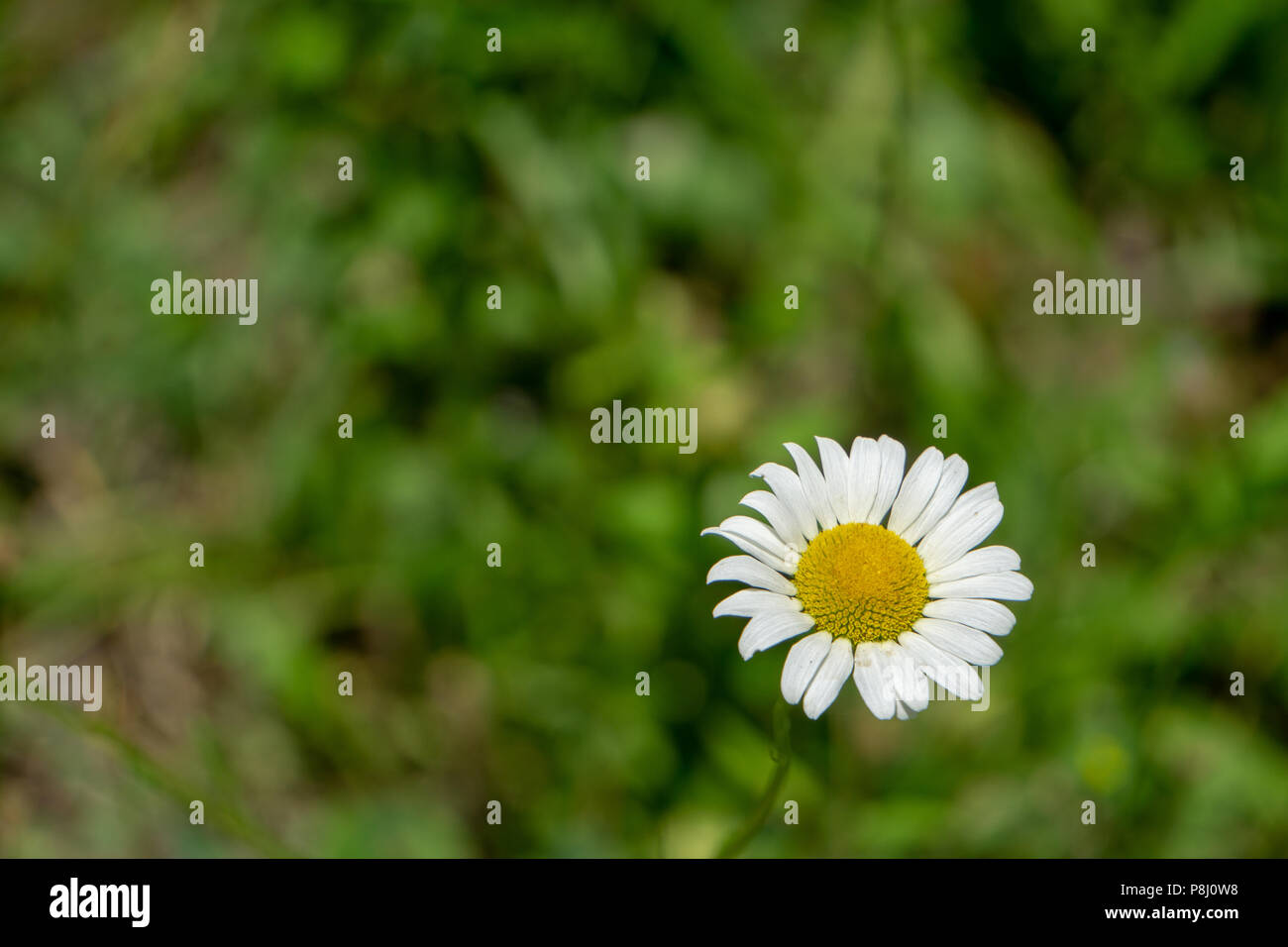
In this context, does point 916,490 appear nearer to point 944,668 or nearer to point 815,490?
point 815,490

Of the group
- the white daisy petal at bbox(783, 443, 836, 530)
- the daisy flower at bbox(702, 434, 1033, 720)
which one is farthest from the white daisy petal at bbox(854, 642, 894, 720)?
the white daisy petal at bbox(783, 443, 836, 530)

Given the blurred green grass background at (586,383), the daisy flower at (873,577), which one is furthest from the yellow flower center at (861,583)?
the blurred green grass background at (586,383)

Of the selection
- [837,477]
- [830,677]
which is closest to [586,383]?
[837,477]

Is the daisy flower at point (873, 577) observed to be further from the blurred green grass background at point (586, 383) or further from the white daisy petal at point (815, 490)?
the blurred green grass background at point (586, 383)

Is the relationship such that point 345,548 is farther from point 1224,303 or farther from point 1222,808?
point 1224,303

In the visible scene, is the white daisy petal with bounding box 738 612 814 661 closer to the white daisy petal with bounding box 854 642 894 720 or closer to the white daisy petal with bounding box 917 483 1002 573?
the white daisy petal with bounding box 854 642 894 720
